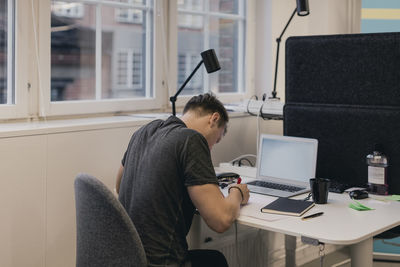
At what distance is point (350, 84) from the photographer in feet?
8.20

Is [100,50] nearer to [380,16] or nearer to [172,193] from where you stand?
[172,193]

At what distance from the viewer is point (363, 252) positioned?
1.86m

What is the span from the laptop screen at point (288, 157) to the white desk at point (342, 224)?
289 mm

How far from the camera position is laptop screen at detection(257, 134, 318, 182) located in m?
2.42

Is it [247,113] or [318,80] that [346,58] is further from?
[247,113]

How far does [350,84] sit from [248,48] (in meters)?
1.26

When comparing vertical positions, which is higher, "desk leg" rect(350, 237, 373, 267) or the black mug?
the black mug

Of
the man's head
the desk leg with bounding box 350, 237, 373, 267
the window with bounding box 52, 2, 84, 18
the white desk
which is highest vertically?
the window with bounding box 52, 2, 84, 18

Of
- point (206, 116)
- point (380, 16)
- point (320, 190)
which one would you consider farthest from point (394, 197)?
point (380, 16)

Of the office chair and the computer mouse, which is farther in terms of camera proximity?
the computer mouse

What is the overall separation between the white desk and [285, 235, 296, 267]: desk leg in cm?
68

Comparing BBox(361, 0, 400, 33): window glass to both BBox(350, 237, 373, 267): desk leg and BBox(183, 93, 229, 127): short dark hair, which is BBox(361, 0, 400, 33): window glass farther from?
BBox(350, 237, 373, 267): desk leg

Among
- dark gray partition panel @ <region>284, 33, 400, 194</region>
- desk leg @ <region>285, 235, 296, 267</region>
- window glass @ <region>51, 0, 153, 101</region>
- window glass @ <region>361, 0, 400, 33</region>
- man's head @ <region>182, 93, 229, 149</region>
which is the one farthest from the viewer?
window glass @ <region>361, 0, 400, 33</region>

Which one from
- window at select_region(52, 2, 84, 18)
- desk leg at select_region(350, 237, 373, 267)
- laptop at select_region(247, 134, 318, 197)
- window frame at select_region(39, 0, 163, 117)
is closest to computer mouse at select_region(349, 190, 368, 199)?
laptop at select_region(247, 134, 318, 197)
